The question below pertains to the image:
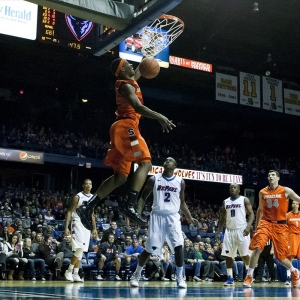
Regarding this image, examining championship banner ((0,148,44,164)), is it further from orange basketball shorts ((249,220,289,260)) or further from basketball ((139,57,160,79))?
basketball ((139,57,160,79))

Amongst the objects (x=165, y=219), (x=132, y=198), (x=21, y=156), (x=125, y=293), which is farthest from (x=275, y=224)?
(x=21, y=156)

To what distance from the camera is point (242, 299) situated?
492cm

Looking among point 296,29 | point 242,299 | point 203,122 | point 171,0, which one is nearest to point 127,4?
point 171,0

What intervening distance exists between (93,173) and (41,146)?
5359 millimetres

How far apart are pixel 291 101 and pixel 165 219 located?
20127 mm

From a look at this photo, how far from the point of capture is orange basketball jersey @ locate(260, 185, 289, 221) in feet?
26.8

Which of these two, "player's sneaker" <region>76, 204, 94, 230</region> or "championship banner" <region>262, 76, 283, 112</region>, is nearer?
"player's sneaker" <region>76, 204, 94, 230</region>

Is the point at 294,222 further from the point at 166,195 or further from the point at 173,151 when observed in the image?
the point at 173,151

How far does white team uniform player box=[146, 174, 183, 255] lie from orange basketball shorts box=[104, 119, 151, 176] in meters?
2.35

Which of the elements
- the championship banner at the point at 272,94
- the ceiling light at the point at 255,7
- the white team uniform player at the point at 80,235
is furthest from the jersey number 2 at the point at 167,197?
the championship banner at the point at 272,94

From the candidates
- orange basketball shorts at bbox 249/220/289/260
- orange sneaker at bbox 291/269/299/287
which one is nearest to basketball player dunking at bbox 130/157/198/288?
orange basketball shorts at bbox 249/220/289/260

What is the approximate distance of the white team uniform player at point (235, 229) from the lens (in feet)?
31.6

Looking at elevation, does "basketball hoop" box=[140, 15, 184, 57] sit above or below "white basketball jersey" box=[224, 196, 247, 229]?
above

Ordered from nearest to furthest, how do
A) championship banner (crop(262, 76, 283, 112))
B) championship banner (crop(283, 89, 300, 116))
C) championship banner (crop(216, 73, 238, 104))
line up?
championship banner (crop(216, 73, 238, 104)) < championship banner (crop(262, 76, 283, 112)) < championship banner (crop(283, 89, 300, 116))
